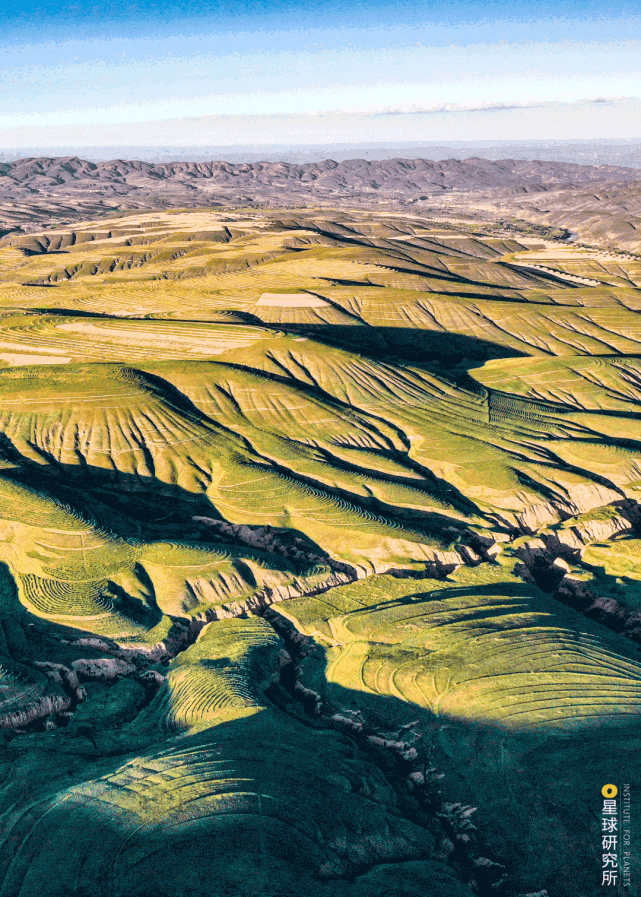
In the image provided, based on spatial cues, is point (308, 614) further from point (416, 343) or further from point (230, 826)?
point (416, 343)

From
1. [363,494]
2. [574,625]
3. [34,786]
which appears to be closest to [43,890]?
[34,786]

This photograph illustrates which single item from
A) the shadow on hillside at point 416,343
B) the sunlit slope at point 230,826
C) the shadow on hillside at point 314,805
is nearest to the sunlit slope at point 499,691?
the shadow on hillside at point 314,805

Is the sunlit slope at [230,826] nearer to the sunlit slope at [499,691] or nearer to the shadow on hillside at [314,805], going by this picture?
the shadow on hillside at [314,805]

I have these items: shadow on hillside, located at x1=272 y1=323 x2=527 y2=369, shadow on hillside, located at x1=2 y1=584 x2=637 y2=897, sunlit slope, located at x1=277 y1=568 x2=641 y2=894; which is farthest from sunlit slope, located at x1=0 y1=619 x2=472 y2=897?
shadow on hillside, located at x1=272 y1=323 x2=527 y2=369

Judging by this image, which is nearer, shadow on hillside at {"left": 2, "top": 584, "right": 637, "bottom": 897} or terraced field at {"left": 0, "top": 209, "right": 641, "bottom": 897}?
shadow on hillside at {"left": 2, "top": 584, "right": 637, "bottom": 897}

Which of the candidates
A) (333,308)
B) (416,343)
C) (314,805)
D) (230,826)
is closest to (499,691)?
(314,805)

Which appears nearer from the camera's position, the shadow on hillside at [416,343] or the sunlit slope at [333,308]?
the sunlit slope at [333,308]

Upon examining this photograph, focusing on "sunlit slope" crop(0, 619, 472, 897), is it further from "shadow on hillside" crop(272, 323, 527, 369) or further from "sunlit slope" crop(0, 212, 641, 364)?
"shadow on hillside" crop(272, 323, 527, 369)
